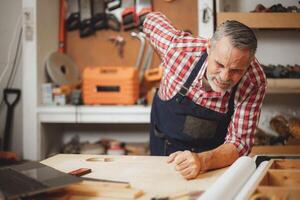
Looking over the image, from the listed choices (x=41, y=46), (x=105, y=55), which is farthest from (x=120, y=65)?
(x=41, y=46)

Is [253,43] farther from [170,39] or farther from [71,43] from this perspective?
[71,43]

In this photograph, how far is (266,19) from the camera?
2328 mm

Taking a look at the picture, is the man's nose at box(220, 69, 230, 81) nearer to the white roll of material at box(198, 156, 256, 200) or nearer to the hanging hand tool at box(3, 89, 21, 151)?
the white roll of material at box(198, 156, 256, 200)

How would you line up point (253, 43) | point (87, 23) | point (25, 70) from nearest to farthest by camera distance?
point (253, 43)
point (25, 70)
point (87, 23)

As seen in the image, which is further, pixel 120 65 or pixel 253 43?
pixel 120 65

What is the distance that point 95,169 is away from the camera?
1120 millimetres

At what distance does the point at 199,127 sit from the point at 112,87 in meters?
1.15

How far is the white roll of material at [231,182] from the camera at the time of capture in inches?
29.4

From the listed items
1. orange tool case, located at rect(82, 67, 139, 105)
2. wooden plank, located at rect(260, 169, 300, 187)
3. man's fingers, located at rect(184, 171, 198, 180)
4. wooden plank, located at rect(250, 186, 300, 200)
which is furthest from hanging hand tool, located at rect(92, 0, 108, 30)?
wooden plank, located at rect(250, 186, 300, 200)

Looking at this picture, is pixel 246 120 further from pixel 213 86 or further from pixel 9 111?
pixel 9 111

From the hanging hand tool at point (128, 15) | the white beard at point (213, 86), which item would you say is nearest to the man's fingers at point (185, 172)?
the white beard at point (213, 86)

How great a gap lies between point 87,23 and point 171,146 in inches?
63.1

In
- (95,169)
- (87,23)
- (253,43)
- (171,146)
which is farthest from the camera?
(87,23)

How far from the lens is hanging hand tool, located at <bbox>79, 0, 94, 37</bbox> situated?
9.46 feet
